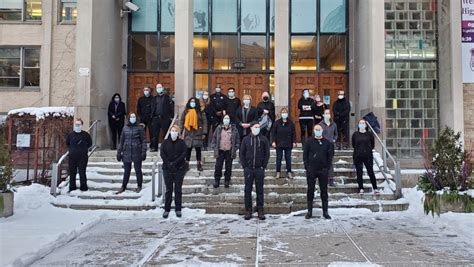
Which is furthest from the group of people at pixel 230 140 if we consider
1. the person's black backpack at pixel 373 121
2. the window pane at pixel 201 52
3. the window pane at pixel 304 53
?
the window pane at pixel 304 53

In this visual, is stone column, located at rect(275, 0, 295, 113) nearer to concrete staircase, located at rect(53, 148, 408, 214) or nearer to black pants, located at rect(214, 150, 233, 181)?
concrete staircase, located at rect(53, 148, 408, 214)

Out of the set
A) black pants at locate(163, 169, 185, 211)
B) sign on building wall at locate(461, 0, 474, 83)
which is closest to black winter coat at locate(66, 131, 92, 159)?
black pants at locate(163, 169, 185, 211)

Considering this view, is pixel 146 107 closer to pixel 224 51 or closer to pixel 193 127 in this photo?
pixel 193 127

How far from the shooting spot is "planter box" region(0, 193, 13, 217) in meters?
8.90

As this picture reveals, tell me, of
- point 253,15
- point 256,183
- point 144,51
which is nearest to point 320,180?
point 256,183

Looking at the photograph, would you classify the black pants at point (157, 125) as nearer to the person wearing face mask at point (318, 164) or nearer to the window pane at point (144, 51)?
the window pane at point (144, 51)

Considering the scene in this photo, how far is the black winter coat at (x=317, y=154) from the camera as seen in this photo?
921cm

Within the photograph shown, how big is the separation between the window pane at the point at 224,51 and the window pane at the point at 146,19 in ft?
8.48

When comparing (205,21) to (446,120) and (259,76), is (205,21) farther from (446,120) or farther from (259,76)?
(446,120)

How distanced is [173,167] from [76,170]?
11.5 ft

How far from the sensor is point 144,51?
58.9 ft

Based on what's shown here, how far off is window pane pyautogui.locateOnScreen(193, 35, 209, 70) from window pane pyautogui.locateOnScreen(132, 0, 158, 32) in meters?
1.82

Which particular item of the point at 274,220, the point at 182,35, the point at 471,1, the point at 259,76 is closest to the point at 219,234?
the point at 274,220

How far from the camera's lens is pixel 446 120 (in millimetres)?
15969
